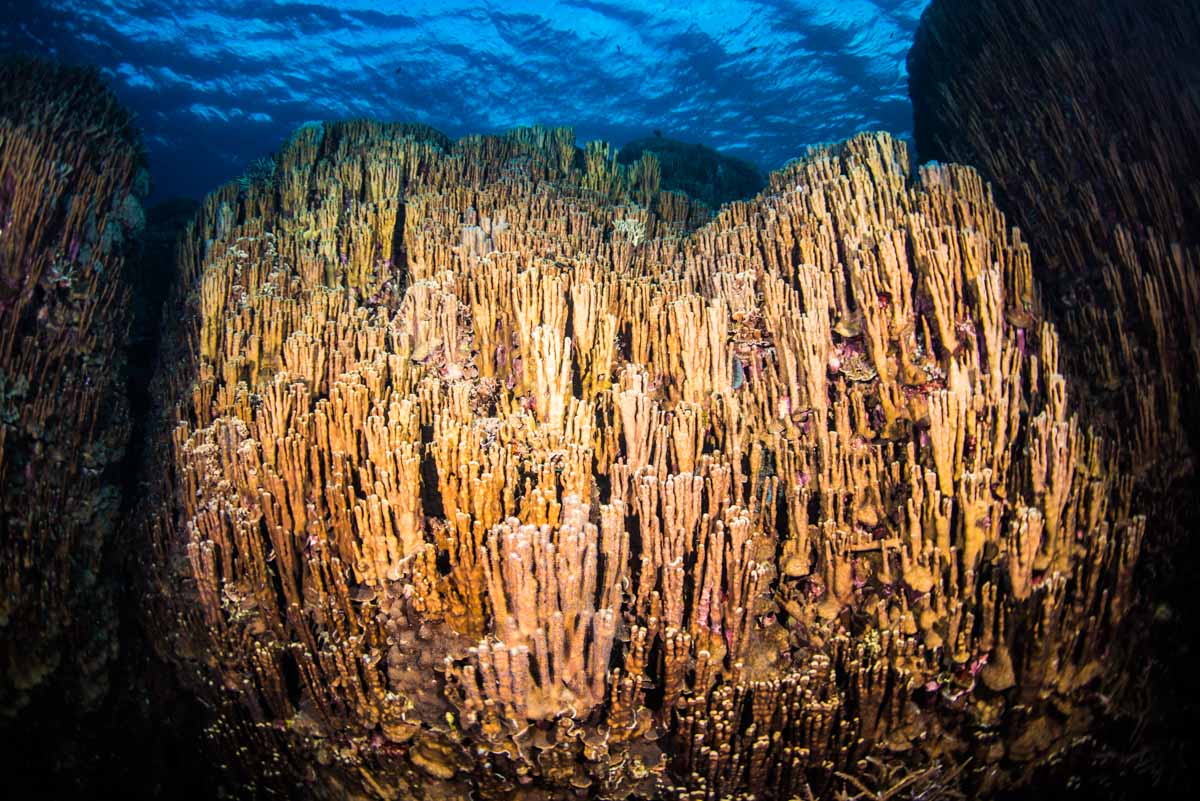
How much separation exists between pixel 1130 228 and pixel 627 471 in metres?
4.11

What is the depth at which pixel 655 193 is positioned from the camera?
7.27 meters

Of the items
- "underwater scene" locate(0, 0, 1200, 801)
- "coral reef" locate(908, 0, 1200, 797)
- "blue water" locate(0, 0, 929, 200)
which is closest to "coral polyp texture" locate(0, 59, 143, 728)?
"underwater scene" locate(0, 0, 1200, 801)

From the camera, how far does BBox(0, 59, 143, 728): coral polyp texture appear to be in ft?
12.5

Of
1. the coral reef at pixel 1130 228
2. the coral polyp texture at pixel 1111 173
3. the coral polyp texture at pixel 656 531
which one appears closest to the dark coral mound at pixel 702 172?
the coral polyp texture at pixel 1111 173

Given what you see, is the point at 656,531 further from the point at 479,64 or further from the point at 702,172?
the point at 479,64

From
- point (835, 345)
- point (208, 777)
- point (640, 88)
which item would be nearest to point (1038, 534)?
point (835, 345)

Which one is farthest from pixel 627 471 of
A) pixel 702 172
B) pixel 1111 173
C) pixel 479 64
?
pixel 479 64

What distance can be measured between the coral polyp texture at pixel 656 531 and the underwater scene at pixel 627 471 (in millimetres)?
25

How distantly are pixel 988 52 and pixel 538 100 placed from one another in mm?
25866

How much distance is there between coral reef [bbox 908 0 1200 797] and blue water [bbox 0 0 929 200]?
18719mm

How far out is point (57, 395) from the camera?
4.56m

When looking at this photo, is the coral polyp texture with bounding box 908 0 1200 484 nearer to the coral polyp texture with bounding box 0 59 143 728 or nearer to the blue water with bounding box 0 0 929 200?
the coral polyp texture with bounding box 0 59 143 728

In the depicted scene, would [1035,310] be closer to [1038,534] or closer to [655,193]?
[1038,534]

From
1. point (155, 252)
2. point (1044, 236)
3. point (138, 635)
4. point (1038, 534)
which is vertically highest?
point (155, 252)
